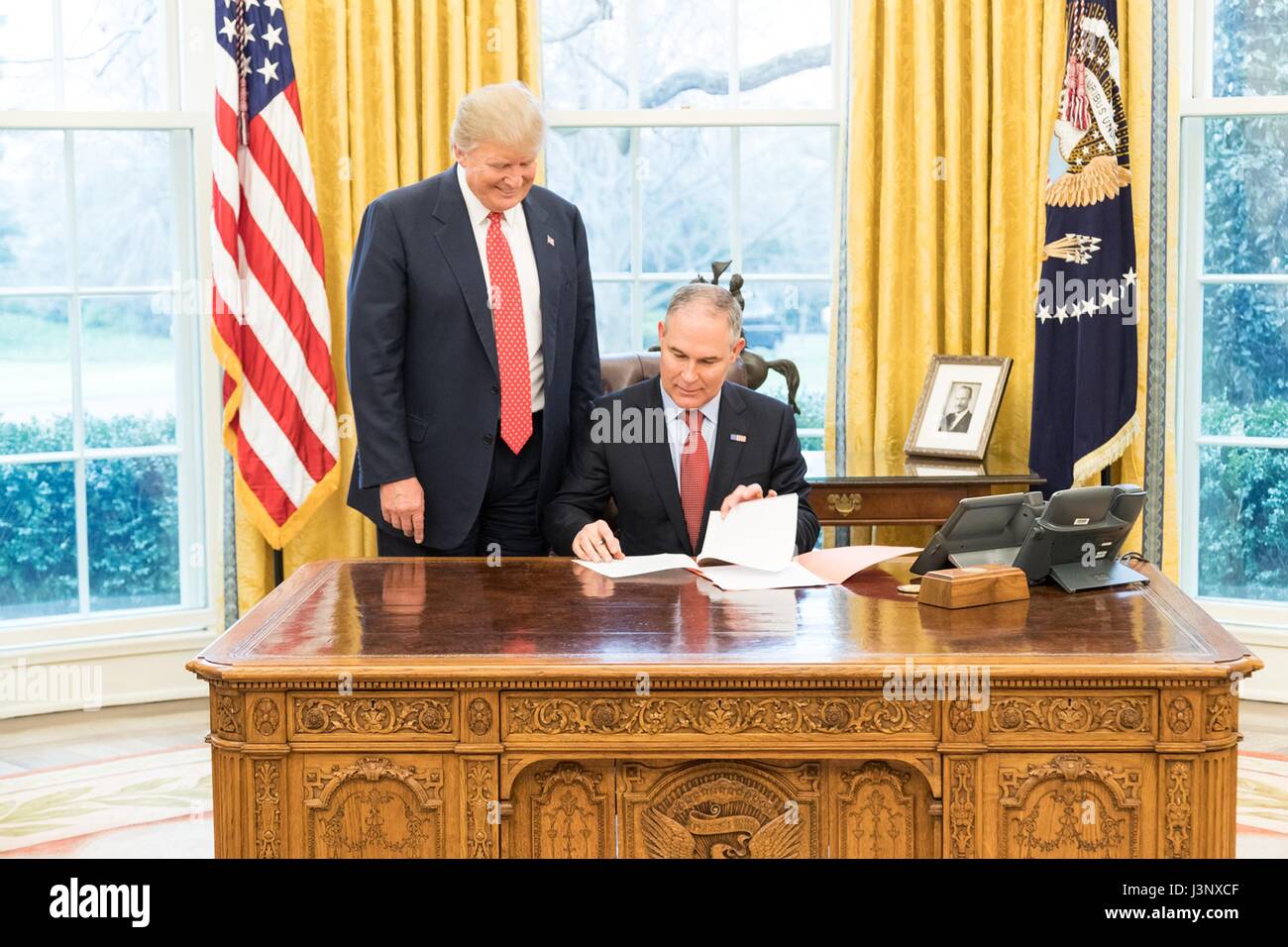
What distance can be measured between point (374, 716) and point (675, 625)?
0.52 metres

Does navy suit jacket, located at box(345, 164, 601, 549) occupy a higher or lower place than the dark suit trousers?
higher

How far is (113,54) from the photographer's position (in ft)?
15.2

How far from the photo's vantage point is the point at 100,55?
15.1 feet

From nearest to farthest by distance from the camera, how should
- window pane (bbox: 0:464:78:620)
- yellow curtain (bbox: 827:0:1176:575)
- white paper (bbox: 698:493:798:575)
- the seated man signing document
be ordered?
1. white paper (bbox: 698:493:798:575)
2. the seated man signing document
3. yellow curtain (bbox: 827:0:1176:575)
4. window pane (bbox: 0:464:78:620)

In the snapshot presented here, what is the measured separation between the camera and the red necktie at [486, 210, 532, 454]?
3.23m

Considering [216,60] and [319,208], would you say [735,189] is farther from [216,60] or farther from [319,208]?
[216,60]

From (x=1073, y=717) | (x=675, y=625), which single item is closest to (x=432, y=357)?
(x=675, y=625)

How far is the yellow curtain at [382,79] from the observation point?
4469mm

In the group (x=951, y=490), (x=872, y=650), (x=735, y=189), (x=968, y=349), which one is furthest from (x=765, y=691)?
(x=735, y=189)

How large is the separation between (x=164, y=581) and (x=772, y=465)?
2631 mm

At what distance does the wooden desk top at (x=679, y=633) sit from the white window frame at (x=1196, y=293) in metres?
2.25

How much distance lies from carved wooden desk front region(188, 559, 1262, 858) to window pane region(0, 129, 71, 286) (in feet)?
9.45

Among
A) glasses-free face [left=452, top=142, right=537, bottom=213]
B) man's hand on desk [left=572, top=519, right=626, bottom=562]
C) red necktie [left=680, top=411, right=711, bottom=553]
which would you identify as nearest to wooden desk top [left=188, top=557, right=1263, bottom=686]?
man's hand on desk [left=572, top=519, right=626, bottom=562]

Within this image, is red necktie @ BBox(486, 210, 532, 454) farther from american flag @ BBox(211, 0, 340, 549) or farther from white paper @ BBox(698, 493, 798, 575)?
american flag @ BBox(211, 0, 340, 549)
